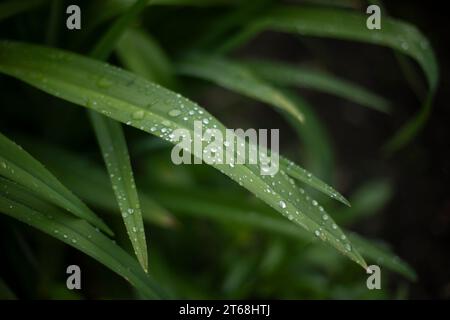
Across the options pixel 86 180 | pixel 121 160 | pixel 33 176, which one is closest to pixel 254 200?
pixel 86 180

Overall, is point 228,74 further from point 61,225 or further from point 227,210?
point 61,225

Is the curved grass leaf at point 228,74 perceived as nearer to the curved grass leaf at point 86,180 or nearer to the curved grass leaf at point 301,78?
the curved grass leaf at point 301,78

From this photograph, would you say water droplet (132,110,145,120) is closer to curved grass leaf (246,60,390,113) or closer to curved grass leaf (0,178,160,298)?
curved grass leaf (0,178,160,298)

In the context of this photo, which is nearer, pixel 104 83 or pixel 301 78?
pixel 104 83
